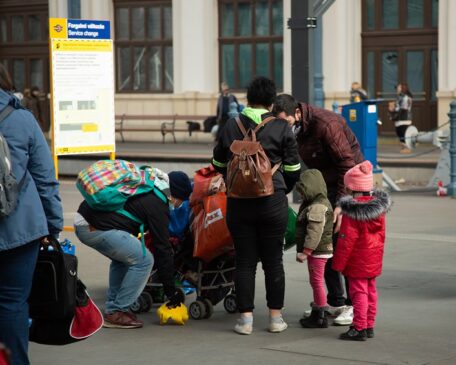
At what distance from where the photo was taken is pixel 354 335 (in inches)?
291

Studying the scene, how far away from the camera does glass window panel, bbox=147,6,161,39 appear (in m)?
34.5

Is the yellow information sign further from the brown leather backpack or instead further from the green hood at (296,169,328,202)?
the brown leather backpack

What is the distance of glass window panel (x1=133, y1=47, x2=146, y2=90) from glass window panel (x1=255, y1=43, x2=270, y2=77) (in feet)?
12.5

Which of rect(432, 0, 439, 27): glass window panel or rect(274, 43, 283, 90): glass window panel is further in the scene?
rect(274, 43, 283, 90): glass window panel

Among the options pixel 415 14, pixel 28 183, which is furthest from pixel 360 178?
pixel 415 14

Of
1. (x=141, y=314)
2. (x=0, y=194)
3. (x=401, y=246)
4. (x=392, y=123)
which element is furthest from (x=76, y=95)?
(x=392, y=123)

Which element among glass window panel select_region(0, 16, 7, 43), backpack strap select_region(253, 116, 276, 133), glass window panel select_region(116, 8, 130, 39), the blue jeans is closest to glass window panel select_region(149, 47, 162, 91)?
glass window panel select_region(116, 8, 130, 39)

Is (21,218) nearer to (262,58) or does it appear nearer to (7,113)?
(7,113)

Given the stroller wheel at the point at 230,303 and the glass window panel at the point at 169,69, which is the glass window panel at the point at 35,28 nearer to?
the glass window panel at the point at 169,69

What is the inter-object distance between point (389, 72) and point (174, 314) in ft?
77.0

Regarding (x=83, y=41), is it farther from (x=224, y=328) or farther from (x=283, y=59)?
(x=283, y=59)

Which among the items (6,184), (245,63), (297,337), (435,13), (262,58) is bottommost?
(297,337)

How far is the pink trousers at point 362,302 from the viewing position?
7.34 m

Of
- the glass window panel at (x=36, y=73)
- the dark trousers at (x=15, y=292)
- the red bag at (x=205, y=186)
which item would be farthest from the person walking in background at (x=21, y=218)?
the glass window panel at (x=36, y=73)
